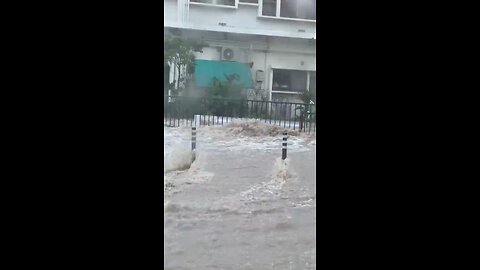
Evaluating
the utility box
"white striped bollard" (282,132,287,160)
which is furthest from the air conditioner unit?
"white striped bollard" (282,132,287,160)

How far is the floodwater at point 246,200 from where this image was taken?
5.66 ft

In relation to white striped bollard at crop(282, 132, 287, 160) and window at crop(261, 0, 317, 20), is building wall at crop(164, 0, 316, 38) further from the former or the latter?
white striped bollard at crop(282, 132, 287, 160)

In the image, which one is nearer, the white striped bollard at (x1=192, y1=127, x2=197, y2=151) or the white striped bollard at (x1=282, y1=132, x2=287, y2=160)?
the white striped bollard at (x1=192, y1=127, x2=197, y2=151)

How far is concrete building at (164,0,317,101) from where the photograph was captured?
165 centimetres

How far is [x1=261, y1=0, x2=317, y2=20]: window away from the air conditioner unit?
193mm

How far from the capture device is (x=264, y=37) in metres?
1.78

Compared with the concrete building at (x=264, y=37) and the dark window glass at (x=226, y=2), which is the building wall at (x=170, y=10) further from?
the dark window glass at (x=226, y=2)

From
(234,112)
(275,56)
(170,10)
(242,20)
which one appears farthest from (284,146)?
(170,10)

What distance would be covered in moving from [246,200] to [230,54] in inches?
24.5

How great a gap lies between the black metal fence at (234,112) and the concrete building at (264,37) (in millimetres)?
55

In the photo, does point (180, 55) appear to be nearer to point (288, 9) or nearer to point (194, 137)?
point (194, 137)

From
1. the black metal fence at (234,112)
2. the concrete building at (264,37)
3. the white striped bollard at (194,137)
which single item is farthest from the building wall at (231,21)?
the white striped bollard at (194,137)

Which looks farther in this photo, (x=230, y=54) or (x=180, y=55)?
(x=230, y=54)
